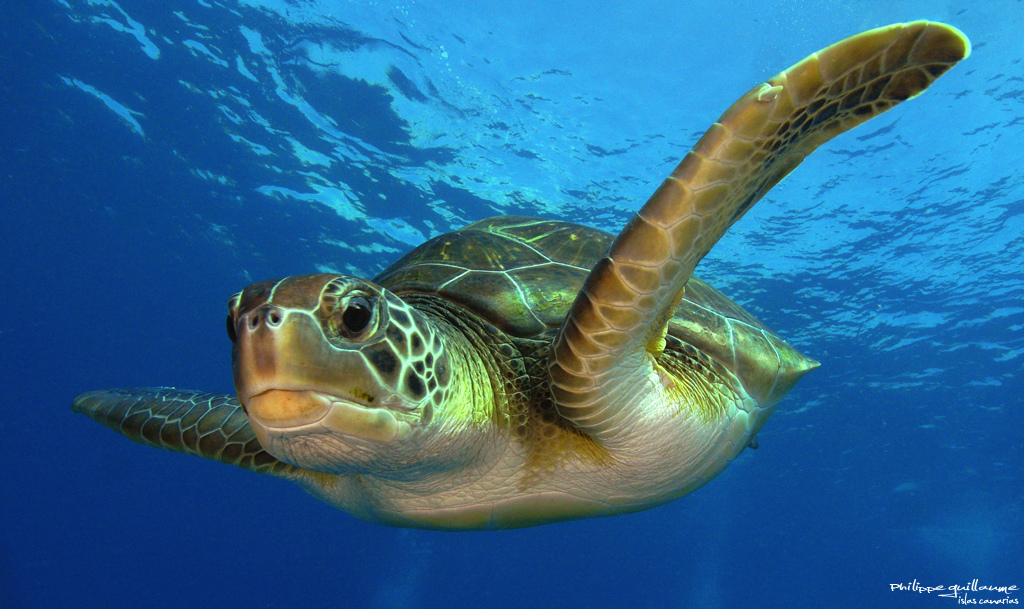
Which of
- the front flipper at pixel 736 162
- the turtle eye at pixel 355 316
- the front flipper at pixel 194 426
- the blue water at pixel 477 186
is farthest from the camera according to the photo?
the blue water at pixel 477 186

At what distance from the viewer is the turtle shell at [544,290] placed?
2475mm

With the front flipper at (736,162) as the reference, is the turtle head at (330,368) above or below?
below

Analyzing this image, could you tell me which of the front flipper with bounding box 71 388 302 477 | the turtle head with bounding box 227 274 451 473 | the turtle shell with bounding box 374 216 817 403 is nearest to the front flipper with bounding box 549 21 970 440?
the turtle head with bounding box 227 274 451 473

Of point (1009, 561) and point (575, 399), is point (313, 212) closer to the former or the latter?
point (575, 399)

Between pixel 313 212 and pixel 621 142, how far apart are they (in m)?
9.93

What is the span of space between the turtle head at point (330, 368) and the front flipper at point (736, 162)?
1.90 ft

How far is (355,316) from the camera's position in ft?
→ 4.41

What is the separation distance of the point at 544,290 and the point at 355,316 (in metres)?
1.37

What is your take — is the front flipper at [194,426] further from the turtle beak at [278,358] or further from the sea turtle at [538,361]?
the turtle beak at [278,358]

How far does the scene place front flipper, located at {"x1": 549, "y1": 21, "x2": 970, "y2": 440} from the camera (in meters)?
1.18

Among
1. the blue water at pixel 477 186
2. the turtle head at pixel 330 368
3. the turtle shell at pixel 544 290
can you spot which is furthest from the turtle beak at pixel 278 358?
the blue water at pixel 477 186

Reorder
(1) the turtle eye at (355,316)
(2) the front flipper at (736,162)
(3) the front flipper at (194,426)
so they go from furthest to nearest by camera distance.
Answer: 1. (3) the front flipper at (194,426)
2. (1) the turtle eye at (355,316)
3. (2) the front flipper at (736,162)

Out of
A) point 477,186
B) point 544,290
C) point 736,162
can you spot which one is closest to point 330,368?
point 736,162

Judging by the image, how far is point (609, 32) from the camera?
31.8ft
